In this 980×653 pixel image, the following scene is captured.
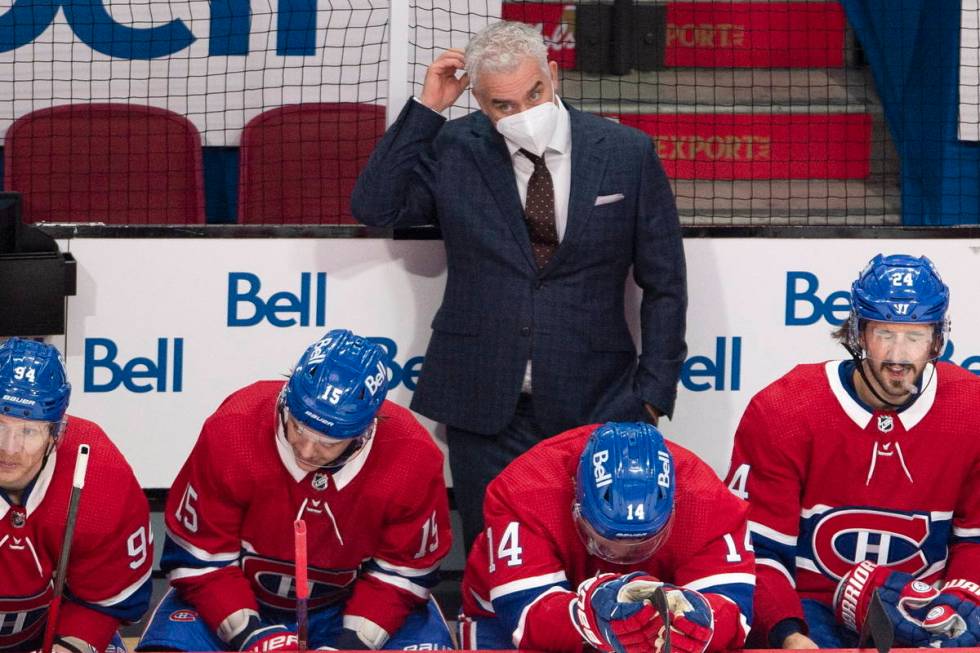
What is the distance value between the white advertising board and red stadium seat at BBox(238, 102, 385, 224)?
49 cm

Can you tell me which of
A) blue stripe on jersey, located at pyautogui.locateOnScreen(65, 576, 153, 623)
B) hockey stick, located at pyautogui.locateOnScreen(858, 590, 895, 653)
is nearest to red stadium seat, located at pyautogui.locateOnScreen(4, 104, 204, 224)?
blue stripe on jersey, located at pyautogui.locateOnScreen(65, 576, 153, 623)

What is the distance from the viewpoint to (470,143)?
12.3 feet

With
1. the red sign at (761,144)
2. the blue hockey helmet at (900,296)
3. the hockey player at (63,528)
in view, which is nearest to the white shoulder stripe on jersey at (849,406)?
the blue hockey helmet at (900,296)

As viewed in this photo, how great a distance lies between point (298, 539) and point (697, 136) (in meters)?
3.34

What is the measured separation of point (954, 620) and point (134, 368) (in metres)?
2.21

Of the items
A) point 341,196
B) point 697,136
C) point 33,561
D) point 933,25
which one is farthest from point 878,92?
point 33,561

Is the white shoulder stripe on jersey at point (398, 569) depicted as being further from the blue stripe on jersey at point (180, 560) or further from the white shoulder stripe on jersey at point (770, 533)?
the white shoulder stripe on jersey at point (770, 533)

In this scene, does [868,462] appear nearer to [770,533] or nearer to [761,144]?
[770,533]

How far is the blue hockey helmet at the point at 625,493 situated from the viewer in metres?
2.58

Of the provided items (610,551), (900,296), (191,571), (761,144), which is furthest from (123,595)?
(761,144)

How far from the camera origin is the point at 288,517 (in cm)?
309

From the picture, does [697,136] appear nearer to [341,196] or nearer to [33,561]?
[341,196]

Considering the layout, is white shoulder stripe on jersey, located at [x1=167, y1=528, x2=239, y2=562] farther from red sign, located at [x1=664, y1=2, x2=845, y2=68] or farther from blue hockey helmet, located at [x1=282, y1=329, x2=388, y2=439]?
red sign, located at [x1=664, y1=2, x2=845, y2=68]

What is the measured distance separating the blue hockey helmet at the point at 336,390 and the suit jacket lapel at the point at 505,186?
873 mm
